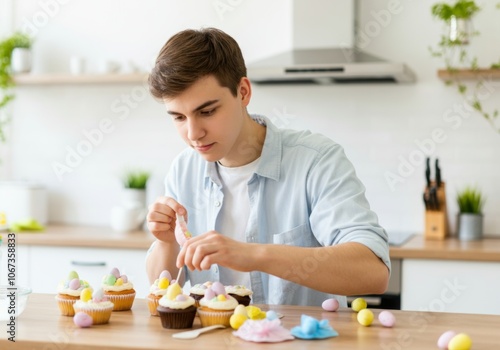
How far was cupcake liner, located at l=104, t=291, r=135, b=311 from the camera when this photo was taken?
76.9 inches

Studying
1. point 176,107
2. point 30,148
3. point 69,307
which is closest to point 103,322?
point 69,307

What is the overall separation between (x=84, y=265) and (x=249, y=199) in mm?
1674

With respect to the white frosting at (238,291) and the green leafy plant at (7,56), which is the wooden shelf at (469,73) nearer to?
the white frosting at (238,291)

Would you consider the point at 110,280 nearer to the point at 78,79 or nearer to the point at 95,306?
the point at 95,306

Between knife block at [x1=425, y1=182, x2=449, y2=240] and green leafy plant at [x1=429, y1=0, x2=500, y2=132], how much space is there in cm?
47

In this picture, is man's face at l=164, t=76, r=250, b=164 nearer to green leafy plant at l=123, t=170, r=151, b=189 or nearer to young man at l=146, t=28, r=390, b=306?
young man at l=146, t=28, r=390, b=306

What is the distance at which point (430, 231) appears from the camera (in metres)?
3.72

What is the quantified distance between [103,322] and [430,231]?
2281mm

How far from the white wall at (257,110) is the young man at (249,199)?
65.9 inches

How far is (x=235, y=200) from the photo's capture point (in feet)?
7.78

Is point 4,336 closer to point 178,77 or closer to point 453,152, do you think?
point 178,77

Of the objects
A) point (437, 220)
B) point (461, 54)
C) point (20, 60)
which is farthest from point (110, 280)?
point (20, 60)

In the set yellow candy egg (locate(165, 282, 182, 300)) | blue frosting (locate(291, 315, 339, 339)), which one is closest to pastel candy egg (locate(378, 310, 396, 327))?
blue frosting (locate(291, 315, 339, 339))

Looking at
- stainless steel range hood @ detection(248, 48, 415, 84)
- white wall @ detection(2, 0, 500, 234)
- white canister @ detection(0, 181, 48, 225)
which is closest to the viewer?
stainless steel range hood @ detection(248, 48, 415, 84)
